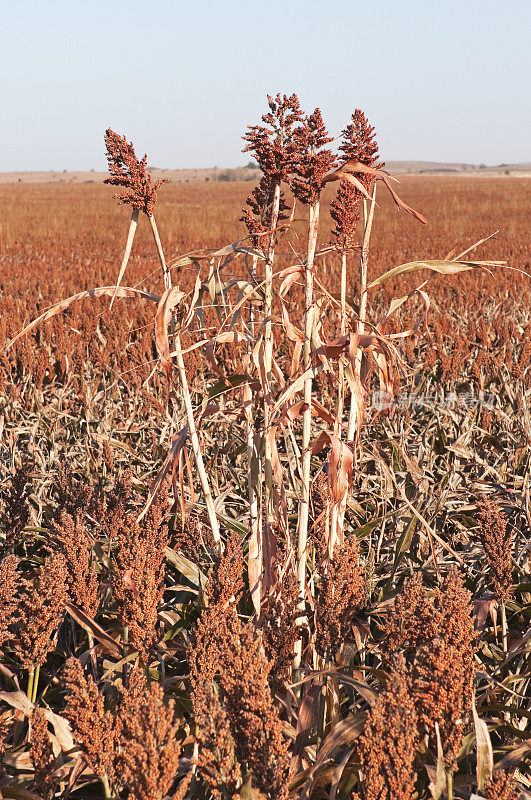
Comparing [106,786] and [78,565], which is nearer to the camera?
[106,786]

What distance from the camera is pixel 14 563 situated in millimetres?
1570

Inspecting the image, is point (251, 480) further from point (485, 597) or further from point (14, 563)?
point (485, 597)

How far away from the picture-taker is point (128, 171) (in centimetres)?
161

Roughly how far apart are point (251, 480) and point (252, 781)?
79 centimetres

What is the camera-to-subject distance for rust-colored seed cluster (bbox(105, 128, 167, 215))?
1.59 m

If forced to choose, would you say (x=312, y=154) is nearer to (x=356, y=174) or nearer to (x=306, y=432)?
(x=356, y=174)

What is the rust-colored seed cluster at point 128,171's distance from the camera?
62.7 inches

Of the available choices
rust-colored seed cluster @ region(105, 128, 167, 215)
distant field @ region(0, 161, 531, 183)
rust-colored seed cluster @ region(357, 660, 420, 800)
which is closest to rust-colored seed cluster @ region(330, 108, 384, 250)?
rust-colored seed cluster @ region(105, 128, 167, 215)

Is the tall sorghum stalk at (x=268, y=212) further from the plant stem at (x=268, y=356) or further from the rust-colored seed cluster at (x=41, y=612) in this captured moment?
the rust-colored seed cluster at (x=41, y=612)

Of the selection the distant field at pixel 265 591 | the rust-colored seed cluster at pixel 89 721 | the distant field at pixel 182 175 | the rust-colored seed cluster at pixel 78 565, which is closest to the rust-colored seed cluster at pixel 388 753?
the distant field at pixel 265 591

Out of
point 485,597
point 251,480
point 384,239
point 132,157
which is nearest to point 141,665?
point 251,480

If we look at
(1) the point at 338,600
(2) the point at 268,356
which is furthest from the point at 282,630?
(2) the point at 268,356

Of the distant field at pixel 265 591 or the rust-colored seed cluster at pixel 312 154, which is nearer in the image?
the distant field at pixel 265 591

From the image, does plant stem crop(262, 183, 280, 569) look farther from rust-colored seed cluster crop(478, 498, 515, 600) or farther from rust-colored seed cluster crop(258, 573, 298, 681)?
rust-colored seed cluster crop(478, 498, 515, 600)
